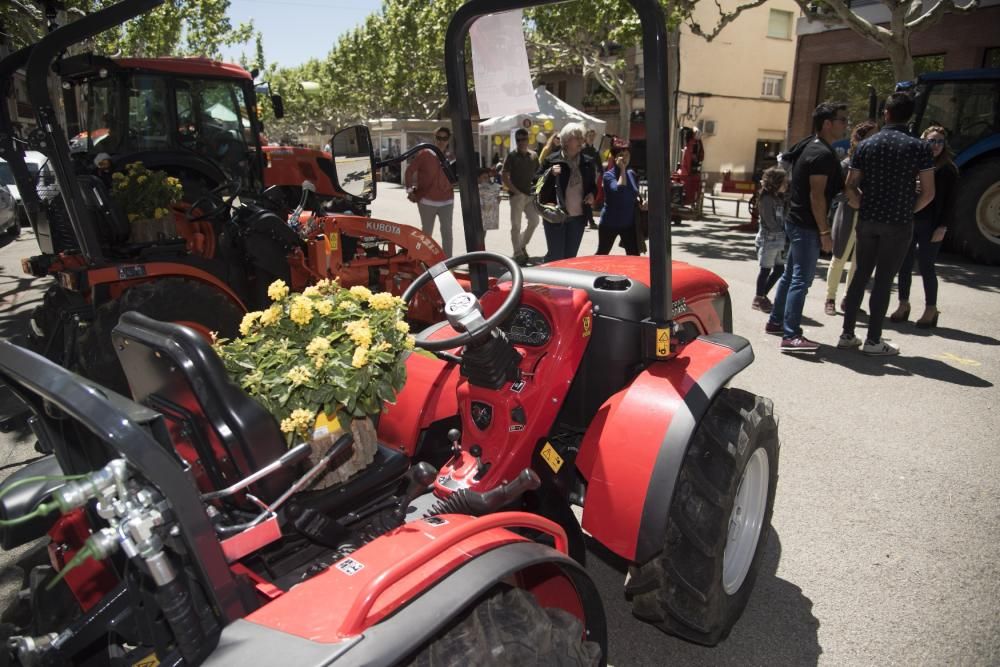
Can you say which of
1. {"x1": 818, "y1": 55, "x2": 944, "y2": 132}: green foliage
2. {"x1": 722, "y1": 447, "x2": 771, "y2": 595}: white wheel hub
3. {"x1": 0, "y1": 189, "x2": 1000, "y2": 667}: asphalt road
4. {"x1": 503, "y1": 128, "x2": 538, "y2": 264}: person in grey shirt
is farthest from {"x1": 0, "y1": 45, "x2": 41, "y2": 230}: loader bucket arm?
{"x1": 818, "y1": 55, "x2": 944, "y2": 132}: green foliage

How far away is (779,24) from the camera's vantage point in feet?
105

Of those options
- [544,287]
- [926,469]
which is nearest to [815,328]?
[926,469]

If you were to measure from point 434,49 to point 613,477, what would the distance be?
34289 mm

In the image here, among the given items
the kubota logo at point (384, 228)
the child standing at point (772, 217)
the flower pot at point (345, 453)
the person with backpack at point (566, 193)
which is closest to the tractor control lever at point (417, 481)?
the flower pot at point (345, 453)

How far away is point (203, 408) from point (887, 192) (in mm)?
Answer: 5343

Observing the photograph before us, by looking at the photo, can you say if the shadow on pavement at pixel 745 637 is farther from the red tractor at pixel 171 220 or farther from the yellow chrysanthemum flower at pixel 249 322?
the red tractor at pixel 171 220

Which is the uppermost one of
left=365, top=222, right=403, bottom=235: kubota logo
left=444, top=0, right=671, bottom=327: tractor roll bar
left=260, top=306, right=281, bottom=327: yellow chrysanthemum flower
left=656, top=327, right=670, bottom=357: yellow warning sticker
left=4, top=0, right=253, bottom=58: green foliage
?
left=4, top=0, right=253, bottom=58: green foliage

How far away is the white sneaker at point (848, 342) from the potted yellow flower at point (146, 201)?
575cm

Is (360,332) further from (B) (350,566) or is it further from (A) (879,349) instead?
(A) (879,349)

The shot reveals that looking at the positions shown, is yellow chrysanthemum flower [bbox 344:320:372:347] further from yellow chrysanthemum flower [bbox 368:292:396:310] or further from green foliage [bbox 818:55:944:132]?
green foliage [bbox 818:55:944:132]

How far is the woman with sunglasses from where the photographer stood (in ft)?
20.0

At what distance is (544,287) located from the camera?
2.57 metres

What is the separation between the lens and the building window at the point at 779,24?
31.6 metres

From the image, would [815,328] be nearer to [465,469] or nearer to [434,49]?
[465,469]
